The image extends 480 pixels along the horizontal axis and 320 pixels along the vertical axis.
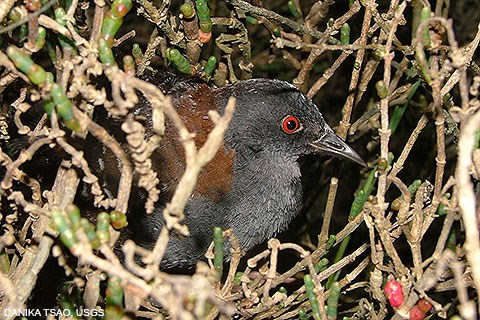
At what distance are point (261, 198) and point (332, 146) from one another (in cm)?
34

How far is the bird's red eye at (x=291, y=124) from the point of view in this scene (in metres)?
3.00

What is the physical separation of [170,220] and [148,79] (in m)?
1.75

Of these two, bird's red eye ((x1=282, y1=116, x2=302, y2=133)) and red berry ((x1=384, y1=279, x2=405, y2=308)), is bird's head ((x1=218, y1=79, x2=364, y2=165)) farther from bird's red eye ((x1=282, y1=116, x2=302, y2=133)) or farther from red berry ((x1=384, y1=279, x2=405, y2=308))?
red berry ((x1=384, y1=279, x2=405, y2=308))

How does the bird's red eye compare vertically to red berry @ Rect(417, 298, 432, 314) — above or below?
above

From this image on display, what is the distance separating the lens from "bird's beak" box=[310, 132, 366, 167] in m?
2.96

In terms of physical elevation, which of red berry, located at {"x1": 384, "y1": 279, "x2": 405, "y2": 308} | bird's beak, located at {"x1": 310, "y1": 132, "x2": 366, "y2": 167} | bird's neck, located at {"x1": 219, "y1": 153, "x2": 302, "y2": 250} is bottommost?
bird's neck, located at {"x1": 219, "y1": 153, "x2": 302, "y2": 250}

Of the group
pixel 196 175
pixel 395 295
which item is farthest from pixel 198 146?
pixel 196 175

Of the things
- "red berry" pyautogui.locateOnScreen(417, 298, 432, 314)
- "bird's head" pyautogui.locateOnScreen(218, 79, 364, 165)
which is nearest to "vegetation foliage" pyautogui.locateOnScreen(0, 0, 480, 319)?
"red berry" pyautogui.locateOnScreen(417, 298, 432, 314)

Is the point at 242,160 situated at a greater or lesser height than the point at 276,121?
lesser

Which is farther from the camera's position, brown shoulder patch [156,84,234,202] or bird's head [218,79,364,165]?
bird's head [218,79,364,165]

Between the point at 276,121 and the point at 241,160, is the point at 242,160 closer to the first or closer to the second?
the point at 241,160

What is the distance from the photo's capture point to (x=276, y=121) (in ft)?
9.87

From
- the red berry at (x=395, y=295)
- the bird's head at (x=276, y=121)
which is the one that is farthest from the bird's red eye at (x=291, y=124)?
the red berry at (x=395, y=295)

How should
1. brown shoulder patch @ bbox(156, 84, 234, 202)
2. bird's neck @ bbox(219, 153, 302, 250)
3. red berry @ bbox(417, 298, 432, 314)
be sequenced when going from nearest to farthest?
red berry @ bbox(417, 298, 432, 314)
brown shoulder patch @ bbox(156, 84, 234, 202)
bird's neck @ bbox(219, 153, 302, 250)
